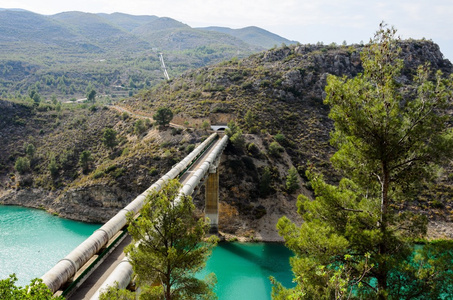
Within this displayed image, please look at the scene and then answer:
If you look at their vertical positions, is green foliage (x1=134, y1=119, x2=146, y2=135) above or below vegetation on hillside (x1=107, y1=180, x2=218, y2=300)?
below

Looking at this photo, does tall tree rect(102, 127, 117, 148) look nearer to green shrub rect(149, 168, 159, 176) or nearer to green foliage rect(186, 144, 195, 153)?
green shrub rect(149, 168, 159, 176)

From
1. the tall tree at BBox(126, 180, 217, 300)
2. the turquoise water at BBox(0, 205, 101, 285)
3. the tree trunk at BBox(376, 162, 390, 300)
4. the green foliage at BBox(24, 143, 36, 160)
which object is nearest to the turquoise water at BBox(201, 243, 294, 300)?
the tall tree at BBox(126, 180, 217, 300)

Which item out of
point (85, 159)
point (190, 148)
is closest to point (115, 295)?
point (190, 148)

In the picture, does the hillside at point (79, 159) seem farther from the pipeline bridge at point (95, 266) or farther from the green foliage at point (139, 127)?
the pipeline bridge at point (95, 266)

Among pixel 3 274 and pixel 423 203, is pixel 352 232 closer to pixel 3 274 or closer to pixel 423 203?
pixel 3 274

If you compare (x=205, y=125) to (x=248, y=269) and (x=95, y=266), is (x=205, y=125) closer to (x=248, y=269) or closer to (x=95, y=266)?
(x=248, y=269)

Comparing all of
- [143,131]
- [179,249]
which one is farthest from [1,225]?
[179,249]
